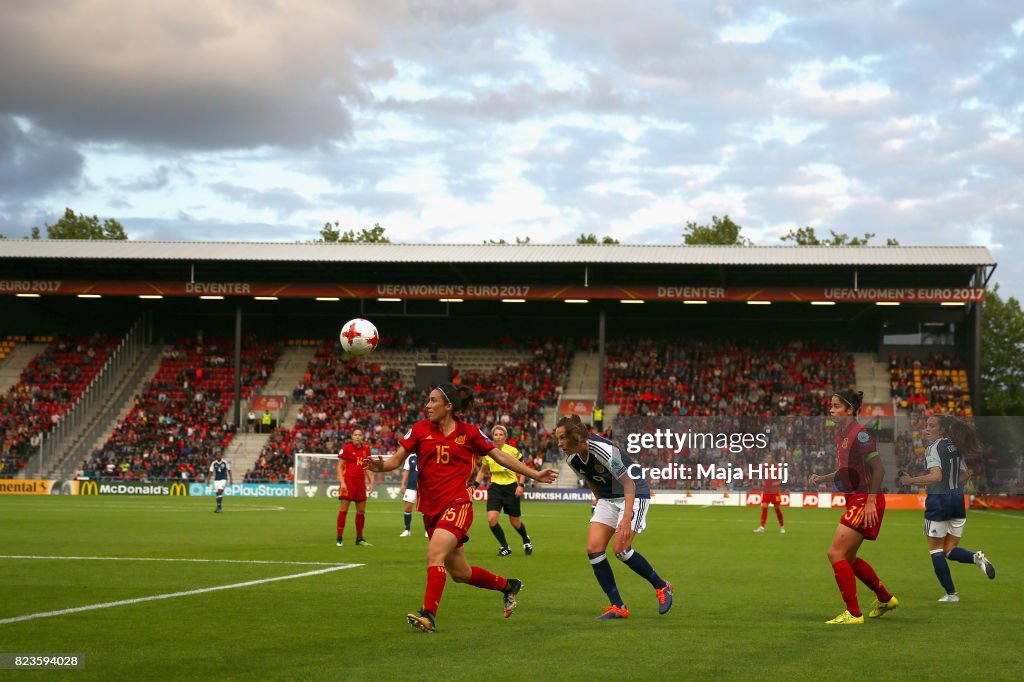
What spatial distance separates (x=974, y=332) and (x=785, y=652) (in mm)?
44960

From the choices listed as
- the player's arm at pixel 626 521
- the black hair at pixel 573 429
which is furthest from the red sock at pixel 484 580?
→ the black hair at pixel 573 429

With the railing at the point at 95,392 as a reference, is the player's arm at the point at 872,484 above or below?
below

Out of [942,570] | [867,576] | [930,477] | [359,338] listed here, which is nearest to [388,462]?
[867,576]

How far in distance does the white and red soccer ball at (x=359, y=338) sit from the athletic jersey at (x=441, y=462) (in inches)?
467

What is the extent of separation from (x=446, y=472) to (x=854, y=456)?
4202 mm

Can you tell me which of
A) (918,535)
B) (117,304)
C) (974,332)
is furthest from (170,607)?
(117,304)

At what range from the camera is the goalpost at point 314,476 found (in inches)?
1898

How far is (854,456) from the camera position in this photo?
11.4m

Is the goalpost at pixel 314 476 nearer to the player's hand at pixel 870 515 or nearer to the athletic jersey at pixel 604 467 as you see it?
the athletic jersey at pixel 604 467

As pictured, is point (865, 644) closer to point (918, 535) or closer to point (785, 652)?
point (785, 652)

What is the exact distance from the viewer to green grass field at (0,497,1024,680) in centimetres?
862

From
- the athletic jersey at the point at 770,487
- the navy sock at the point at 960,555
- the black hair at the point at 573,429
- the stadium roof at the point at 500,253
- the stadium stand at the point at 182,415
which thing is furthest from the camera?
the stadium stand at the point at 182,415

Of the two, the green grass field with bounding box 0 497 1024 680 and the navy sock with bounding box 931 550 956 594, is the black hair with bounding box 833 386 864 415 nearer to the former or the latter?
the green grass field with bounding box 0 497 1024 680

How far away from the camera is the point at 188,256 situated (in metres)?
52.4
